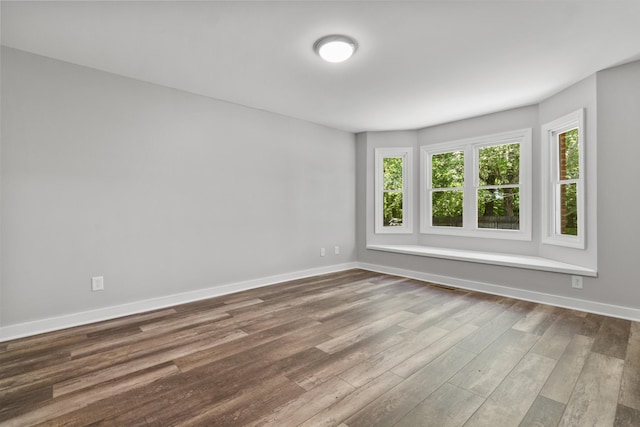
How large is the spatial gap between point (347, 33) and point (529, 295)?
358 cm

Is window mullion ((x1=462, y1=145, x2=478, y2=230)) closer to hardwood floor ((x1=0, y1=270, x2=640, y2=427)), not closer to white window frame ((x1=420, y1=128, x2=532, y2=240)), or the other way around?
white window frame ((x1=420, y1=128, x2=532, y2=240))

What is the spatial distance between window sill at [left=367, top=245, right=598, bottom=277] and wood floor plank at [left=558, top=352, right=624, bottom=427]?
4.26 ft

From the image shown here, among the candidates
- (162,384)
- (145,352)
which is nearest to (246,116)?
(145,352)

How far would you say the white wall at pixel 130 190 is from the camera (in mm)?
2645

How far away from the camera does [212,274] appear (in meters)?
3.79

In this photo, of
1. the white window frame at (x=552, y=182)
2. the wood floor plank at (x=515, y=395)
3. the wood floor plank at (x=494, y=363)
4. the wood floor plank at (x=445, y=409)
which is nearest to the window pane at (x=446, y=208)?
the white window frame at (x=552, y=182)

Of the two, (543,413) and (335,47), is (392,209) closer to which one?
(335,47)

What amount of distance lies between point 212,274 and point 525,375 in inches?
130

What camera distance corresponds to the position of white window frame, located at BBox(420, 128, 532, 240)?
13.7ft

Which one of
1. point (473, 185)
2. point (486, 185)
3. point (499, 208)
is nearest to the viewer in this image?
point (499, 208)

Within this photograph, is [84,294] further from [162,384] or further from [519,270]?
[519,270]

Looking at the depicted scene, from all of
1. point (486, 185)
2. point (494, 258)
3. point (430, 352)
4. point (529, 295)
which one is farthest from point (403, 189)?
point (430, 352)

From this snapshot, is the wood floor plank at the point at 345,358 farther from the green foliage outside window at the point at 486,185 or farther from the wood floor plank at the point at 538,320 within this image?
the green foliage outside window at the point at 486,185

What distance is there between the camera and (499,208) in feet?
14.7
